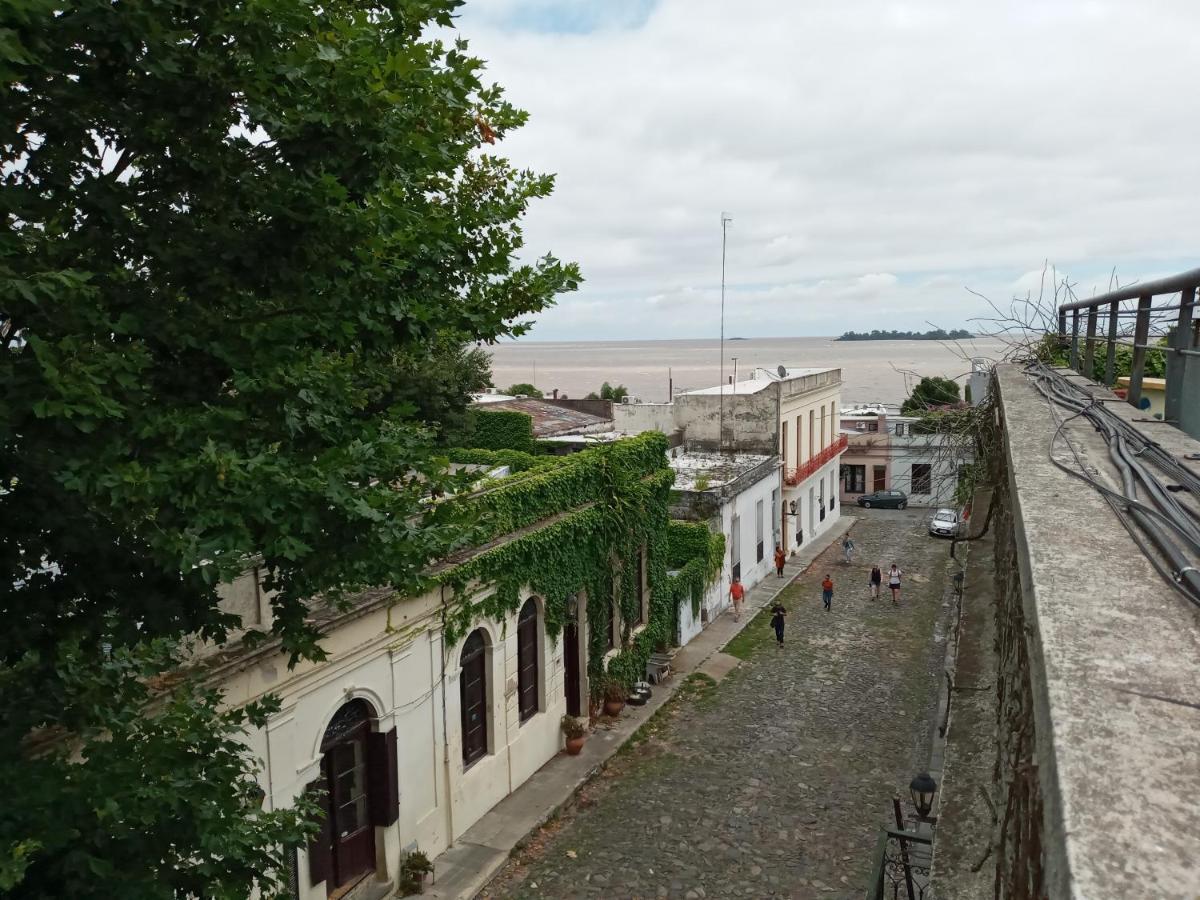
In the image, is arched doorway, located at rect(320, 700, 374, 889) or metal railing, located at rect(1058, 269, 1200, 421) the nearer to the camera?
metal railing, located at rect(1058, 269, 1200, 421)

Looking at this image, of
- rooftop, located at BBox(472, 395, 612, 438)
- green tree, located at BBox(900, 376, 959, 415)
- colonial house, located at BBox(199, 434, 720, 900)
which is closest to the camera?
colonial house, located at BBox(199, 434, 720, 900)

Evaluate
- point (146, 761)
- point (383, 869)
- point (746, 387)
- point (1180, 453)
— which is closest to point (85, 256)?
point (146, 761)

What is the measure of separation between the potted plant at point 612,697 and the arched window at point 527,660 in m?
2.49

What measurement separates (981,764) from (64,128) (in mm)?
6078

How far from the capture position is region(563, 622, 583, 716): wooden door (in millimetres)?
17141

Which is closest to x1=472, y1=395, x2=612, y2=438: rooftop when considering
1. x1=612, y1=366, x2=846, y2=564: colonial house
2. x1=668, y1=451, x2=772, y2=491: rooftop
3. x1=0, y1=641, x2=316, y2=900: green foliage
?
x1=612, y1=366, x2=846, y2=564: colonial house

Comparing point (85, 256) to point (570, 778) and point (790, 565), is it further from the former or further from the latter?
point (790, 565)

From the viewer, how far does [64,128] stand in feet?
17.0

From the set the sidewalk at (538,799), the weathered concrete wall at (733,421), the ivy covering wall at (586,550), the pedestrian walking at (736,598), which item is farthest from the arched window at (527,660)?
the weathered concrete wall at (733,421)

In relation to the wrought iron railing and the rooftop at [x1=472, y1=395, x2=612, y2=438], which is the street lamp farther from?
the rooftop at [x1=472, y1=395, x2=612, y2=438]

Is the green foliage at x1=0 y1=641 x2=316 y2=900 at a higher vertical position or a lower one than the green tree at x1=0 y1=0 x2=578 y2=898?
lower

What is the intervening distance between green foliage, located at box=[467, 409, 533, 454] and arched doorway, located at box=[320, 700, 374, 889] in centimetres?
1760

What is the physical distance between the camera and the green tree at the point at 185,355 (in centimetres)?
474

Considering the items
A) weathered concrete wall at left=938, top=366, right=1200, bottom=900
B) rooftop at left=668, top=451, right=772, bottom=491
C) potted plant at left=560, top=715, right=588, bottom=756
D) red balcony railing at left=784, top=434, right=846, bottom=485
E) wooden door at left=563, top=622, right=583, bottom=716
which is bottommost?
potted plant at left=560, top=715, right=588, bottom=756
